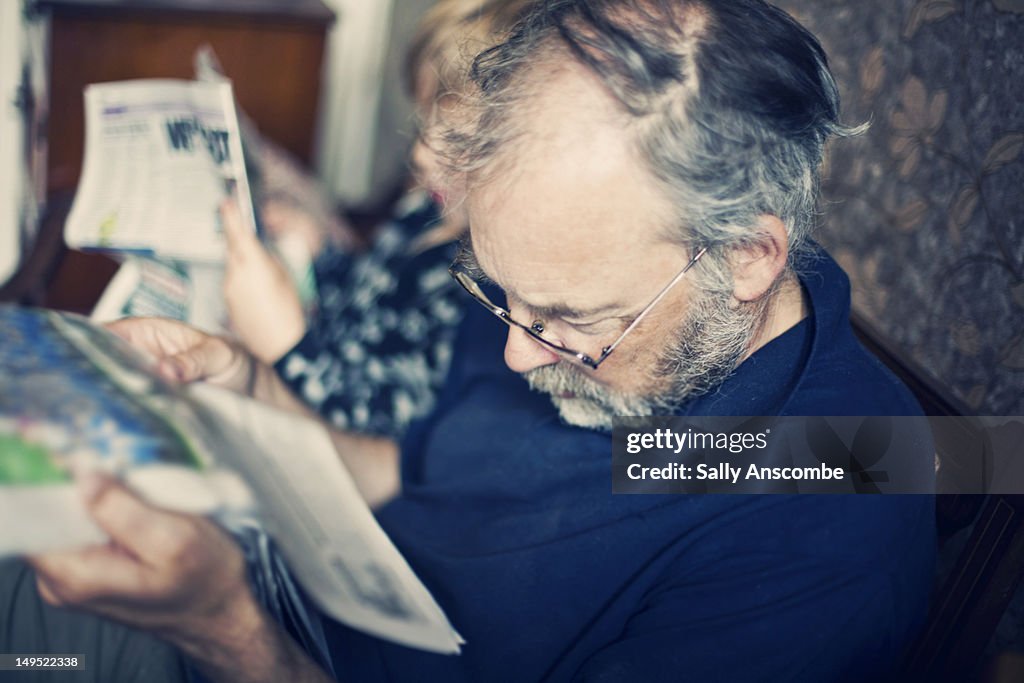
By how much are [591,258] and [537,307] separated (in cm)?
8

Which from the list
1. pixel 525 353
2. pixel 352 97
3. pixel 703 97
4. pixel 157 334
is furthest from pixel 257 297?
pixel 352 97

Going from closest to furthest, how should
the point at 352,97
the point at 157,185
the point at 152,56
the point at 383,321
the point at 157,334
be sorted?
1. the point at 157,334
2. the point at 157,185
3. the point at 383,321
4. the point at 152,56
5. the point at 352,97

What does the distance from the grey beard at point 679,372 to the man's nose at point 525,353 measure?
3 centimetres

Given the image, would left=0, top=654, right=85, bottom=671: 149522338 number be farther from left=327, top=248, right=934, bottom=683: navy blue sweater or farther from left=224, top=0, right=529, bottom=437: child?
left=224, top=0, right=529, bottom=437: child

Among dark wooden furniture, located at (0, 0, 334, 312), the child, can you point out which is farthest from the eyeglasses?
dark wooden furniture, located at (0, 0, 334, 312)

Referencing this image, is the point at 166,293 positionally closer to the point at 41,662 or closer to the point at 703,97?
the point at 41,662

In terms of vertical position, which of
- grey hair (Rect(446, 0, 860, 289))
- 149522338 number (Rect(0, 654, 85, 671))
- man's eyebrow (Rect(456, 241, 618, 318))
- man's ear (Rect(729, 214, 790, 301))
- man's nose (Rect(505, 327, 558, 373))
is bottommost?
149522338 number (Rect(0, 654, 85, 671))

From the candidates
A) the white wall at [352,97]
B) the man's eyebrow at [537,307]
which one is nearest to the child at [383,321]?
the man's eyebrow at [537,307]

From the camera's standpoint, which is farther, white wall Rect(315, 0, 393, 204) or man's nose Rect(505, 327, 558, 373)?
white wall Rect(315, 0, 393, 204)

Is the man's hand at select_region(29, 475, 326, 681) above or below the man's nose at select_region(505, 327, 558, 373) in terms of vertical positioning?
below

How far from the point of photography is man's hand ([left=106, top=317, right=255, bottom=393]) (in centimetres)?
94

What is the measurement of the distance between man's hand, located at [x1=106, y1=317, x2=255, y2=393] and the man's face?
14.4 inches

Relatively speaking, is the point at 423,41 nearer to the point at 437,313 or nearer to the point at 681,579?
the point at 437,313

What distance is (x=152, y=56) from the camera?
1809 mm
